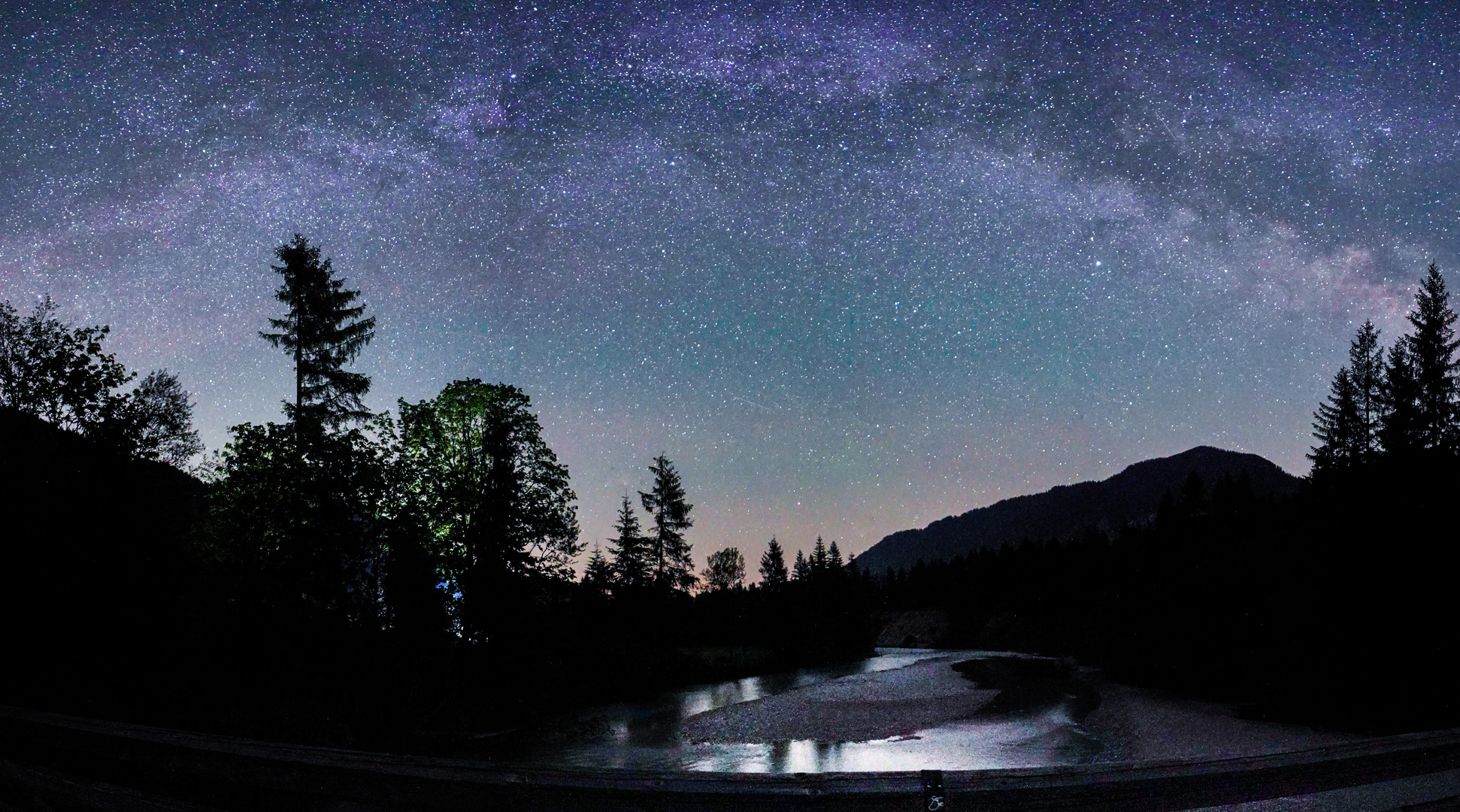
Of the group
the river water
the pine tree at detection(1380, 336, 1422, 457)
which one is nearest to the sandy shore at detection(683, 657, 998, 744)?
the river water

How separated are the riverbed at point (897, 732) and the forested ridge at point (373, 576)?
2.39 m

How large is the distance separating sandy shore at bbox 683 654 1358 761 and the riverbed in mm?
76

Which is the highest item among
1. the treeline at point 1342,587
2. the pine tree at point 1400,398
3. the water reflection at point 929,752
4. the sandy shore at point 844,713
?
the pine tree at point 1400,398

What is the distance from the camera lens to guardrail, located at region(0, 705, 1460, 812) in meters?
2.38

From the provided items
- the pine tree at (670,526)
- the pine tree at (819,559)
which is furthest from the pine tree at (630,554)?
the pine tree at (819,559)

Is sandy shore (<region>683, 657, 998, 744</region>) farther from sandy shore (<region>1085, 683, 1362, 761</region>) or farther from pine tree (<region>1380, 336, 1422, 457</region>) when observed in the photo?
pine tree (<region>1380, 336, 1422, 457</region>)

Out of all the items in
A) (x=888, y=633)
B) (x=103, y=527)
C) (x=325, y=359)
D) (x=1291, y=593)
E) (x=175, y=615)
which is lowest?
(x=888, y=633)

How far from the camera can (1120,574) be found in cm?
6356

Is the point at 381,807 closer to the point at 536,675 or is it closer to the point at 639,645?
the point at 536,675

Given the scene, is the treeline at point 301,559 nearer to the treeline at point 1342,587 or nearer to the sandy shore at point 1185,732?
the sandy shore at point 1185,732

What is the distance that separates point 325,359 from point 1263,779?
112ft

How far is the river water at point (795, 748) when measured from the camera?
19.0 m

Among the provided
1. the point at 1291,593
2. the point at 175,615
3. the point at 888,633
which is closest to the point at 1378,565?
Answer: the point at 1291,593

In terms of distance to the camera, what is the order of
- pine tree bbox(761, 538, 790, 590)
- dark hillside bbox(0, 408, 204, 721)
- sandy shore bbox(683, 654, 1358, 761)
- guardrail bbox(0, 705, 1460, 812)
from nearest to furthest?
guardrail bbox(0, 705, 1460, 812), dark hillside bbox(0, 408, 204, 721), sandy shore bbox(683, 654, 1358, 761), pine tree bbox(761, 538, 790, 590)
